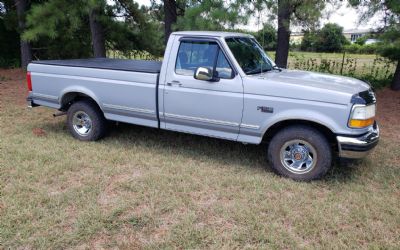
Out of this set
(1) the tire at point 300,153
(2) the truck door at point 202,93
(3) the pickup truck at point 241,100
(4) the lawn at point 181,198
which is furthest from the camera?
(2) the truck door at point 202,93

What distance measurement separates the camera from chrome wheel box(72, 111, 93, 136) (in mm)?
6086

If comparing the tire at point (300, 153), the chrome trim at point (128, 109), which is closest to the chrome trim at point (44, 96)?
the chrome trim at point (128, 109)

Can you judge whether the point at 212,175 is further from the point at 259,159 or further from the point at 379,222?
the point at 379,222

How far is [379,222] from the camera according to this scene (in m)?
3.69

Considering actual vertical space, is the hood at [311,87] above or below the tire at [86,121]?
above

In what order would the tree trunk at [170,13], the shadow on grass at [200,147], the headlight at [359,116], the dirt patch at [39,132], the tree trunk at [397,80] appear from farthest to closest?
the tree trunk at [397,80], the tree trunk at [170,13], the dirt patch at [39,132], the shadow on grass at [200,147], the headlight at [359,116]

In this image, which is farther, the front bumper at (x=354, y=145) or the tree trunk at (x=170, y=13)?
the tree trunk at (x=170, y=13)

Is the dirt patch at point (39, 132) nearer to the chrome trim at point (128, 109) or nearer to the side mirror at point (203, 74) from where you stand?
the chrome trim at point (128, 109)

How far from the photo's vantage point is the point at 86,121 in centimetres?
612

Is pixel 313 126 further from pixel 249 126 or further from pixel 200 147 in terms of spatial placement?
pixel 200 147

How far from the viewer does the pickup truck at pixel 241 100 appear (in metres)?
4.27

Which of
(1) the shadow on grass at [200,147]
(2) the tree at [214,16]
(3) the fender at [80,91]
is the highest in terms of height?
(2) the tree at [214,16]

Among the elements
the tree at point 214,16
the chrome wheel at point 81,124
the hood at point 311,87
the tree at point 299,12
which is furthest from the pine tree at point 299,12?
the chrome wheel at point 81,124

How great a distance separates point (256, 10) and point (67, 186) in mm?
4738
